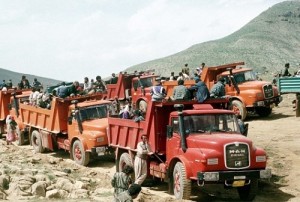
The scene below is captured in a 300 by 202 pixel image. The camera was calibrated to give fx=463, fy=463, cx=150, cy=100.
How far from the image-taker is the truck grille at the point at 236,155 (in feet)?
33.6

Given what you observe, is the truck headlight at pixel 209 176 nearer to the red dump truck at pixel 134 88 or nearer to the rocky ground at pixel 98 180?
the rocky ground at pixel 98 180

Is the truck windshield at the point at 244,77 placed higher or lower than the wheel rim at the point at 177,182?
higher

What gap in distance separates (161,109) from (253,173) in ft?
9.69

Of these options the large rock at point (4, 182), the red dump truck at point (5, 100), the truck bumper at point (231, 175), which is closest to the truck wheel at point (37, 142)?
the red dump truck at point (5, 100)

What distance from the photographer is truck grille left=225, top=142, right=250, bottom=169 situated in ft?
33.6

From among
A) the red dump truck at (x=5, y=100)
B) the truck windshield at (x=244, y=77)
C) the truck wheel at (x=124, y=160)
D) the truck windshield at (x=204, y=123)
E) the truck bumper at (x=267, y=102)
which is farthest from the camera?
the red dump truck at (x=5, y=100)

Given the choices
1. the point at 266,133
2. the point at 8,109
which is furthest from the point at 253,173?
the point at 8,109

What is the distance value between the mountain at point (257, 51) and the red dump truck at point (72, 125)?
40.2m

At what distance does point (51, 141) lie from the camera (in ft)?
60.4

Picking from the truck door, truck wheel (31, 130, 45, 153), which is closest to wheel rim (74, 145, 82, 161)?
truck wheel (31, 130, 45, 153)

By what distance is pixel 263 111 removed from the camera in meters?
22.9

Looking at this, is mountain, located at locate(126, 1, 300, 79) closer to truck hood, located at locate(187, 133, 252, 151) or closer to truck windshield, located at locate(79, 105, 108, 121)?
truck windshield, located at locate(79, 105, 108, 121)

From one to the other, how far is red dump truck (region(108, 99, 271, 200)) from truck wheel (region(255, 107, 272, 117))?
11241mm

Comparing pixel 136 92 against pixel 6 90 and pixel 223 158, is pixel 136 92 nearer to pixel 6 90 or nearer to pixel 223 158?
pixel 6 90
